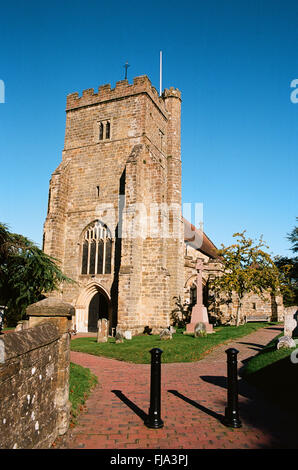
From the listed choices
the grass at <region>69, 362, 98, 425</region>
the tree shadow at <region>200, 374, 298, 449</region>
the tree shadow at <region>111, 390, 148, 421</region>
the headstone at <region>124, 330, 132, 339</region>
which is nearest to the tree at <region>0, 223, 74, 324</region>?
the headstone at <region>124, 330, 132, 339</region>

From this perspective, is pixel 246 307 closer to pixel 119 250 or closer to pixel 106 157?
pixel 119 250

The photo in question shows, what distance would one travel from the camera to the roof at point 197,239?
3167 cm

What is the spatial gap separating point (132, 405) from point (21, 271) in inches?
489

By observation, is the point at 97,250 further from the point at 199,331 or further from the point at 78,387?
the point at 78,387

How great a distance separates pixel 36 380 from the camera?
3.59 meters

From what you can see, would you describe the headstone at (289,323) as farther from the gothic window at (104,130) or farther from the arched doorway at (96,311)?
the gothic window at (104,130)

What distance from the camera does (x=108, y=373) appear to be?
28.5 ft

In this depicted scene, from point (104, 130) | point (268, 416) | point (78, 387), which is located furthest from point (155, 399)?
point (104, 130)

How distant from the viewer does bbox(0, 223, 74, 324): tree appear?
15727mm

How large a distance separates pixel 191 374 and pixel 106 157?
1703 cm

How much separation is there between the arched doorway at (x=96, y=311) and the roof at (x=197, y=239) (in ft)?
35.5

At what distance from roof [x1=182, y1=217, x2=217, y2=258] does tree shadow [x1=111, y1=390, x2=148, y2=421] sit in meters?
24.6

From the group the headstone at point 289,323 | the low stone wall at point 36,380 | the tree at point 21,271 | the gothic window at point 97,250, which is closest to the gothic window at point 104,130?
the gothic window at point 97,250
